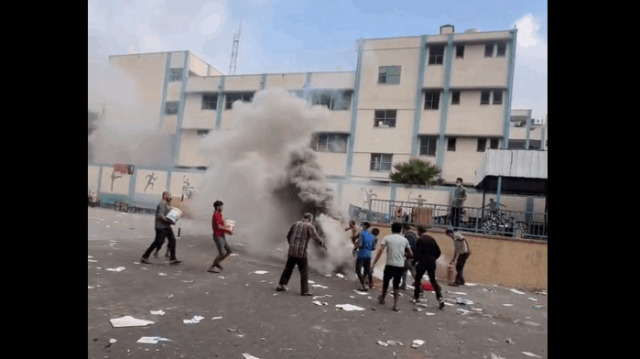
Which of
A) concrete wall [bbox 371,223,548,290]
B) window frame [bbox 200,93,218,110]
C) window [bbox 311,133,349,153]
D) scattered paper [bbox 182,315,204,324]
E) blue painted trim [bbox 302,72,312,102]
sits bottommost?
scattered paper [bbox 182,315,204,324]

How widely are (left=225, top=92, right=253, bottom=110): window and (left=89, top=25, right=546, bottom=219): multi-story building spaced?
0.23 feet

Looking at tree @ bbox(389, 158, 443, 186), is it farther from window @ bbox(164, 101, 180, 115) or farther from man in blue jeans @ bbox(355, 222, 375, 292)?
window @ bbox(164, 101, 180, 115)

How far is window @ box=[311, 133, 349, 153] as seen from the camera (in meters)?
24.8

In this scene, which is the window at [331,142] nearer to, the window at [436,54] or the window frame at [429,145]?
the window frame at [429,145]

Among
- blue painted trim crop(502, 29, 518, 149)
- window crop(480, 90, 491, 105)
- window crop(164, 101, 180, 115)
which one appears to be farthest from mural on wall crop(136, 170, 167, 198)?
blue painted trim crop(502, 29, 518, 149)

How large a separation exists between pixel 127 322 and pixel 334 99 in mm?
21833

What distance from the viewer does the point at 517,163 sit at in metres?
11.9

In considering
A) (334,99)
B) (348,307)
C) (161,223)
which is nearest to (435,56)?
(334,99)

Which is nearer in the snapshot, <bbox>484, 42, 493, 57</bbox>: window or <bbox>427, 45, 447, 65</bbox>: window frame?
<bbox>484, 42, 493, 57</bbox>: window

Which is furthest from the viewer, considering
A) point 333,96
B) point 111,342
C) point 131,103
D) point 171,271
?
point 333,96
